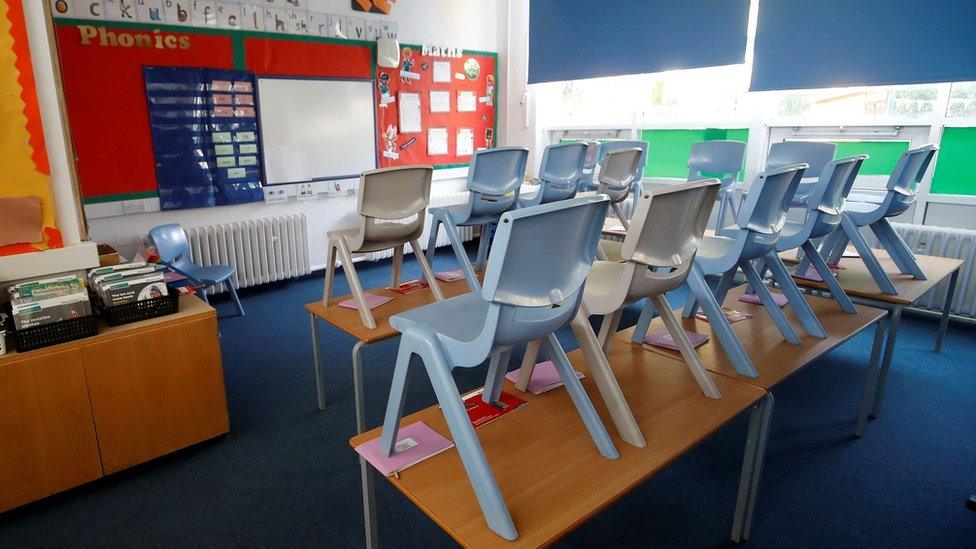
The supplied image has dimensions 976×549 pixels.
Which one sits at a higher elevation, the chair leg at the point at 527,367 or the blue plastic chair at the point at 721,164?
the blue plastic chair at the point at 721,164

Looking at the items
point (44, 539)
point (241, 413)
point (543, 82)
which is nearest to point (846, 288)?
point (241, 413)

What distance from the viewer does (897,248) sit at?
318 cm

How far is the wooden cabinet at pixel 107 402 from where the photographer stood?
2.10m

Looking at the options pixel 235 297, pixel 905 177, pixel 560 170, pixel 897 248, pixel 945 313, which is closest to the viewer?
pixel 905 177

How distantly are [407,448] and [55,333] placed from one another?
5.11ft

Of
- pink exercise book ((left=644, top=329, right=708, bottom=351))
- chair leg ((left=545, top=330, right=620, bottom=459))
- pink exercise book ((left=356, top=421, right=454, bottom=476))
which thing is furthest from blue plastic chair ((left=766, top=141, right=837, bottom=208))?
pink exercise book ((left=356, top=421, right=454, bottom=476))

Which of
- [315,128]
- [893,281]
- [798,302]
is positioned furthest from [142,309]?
[893,281]

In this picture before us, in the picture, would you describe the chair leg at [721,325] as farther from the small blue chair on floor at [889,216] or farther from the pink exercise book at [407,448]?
the small blue chair on floor at [889,216]

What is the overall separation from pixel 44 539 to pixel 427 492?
169 cm

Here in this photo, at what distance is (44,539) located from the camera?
2.08 m

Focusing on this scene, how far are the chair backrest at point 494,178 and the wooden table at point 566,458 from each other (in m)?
1.14

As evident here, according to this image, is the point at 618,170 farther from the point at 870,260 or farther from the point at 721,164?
the point at 721,164

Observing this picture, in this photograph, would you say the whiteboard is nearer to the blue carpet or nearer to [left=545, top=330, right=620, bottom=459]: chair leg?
the blue carpet

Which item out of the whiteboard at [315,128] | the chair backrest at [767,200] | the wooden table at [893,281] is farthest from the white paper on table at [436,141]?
the chair backrest at [767,200]
